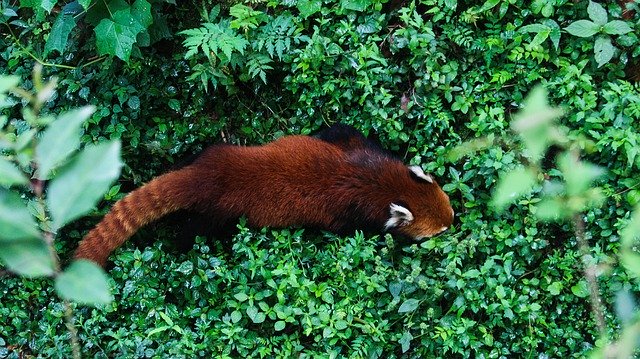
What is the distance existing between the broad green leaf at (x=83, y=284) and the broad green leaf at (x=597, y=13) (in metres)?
3.34

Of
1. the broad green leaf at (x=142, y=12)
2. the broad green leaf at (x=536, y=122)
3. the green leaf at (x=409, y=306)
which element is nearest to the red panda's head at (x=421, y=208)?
the green leaf at (x=409, y=306)

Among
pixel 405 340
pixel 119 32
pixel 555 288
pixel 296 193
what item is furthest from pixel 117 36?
pixel 555 288

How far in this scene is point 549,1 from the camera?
3.62 m

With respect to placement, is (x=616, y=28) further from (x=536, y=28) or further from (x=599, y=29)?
(x=536, y=28)

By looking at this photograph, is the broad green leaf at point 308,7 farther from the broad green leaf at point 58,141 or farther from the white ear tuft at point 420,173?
the broad green leaf at point 58,141

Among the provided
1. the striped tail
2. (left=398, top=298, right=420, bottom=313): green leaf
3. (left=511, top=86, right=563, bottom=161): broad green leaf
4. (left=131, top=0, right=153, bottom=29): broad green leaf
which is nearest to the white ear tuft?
(left=398, top=298, right=420, bottom=313): green leaf

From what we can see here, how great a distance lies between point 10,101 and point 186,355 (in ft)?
5.82

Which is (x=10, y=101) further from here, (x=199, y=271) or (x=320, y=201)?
(x=320, y=201)

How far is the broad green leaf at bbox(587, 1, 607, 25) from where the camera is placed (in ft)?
11.6

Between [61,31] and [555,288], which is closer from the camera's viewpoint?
[555,288]

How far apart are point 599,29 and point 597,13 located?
0.28ft

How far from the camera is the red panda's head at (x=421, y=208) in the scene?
3.64 meters

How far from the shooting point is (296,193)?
3.54m

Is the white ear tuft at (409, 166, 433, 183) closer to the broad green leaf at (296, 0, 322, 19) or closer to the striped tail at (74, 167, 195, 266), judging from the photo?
the broad green leaf at (296, 0, 322, 19)
